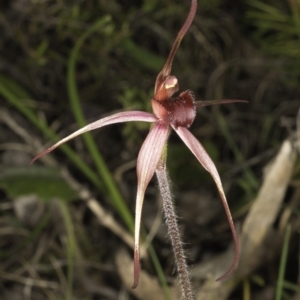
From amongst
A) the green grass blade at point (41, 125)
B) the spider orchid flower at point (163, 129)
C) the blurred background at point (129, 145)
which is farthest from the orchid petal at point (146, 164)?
the green grass blade at point (41, 125)

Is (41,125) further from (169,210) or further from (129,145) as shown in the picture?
(169,210)

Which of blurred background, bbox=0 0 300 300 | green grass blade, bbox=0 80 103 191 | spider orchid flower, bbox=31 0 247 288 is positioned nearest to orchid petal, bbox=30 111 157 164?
spider orchid flower, bbox=31 0 247 288

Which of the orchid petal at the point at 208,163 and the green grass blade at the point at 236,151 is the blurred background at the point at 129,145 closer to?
the green grass blade at the point at 236,151

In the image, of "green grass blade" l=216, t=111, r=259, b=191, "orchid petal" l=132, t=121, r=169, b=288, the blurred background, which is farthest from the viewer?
"green grass blade" l=216, t=111, r=259, b=191

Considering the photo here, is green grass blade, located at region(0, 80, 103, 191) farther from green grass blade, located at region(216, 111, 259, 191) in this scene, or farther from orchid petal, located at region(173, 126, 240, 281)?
orchid petal, located at region(173, 126, 240, 281)

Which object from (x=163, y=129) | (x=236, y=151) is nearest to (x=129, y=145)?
(x=236, y=151)

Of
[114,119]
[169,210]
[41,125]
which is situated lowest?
[169,210]
